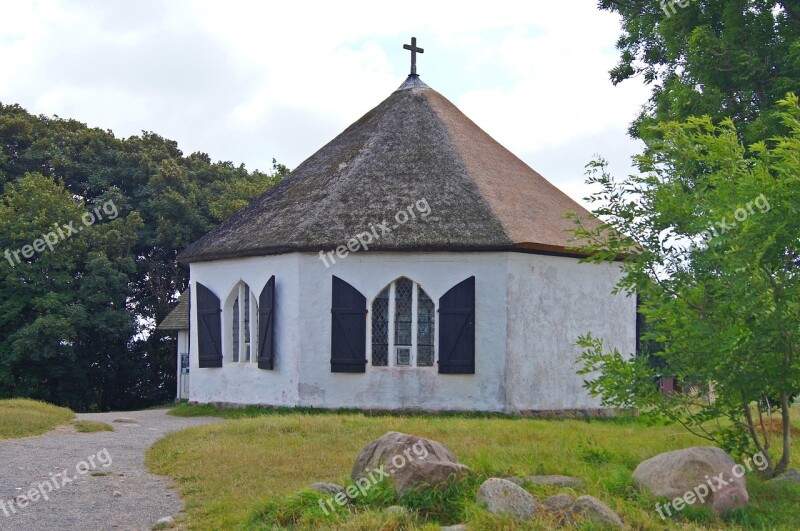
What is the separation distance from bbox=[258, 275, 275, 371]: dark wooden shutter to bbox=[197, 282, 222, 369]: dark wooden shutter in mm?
1718

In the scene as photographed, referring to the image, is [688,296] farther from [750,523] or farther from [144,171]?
[144,171]

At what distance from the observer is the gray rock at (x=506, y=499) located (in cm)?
812

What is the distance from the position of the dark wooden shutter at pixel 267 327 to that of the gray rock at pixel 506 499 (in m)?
11.2

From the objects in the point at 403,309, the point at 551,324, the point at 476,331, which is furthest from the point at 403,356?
the point at 551,324

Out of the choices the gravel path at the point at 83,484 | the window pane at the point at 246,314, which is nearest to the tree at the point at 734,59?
the window pane at the point at 246,314

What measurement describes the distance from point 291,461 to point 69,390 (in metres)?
22.9

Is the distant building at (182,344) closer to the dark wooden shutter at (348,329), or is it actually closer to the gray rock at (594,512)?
the dark wooden shutter at (348,329)

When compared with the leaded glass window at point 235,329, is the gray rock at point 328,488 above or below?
below

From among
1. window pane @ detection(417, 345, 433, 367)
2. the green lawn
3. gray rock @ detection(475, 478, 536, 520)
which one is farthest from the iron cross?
gray rock @ detection(475, 478, 536, 520)

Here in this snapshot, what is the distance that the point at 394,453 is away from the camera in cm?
910

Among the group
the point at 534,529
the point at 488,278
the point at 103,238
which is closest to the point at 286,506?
the point at 534,529

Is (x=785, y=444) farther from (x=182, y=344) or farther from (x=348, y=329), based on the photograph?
(x=182, y=344)

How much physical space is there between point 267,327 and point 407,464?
10.7 metres

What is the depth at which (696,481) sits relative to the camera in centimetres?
867
